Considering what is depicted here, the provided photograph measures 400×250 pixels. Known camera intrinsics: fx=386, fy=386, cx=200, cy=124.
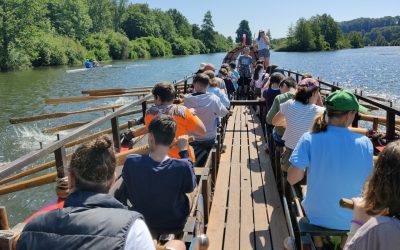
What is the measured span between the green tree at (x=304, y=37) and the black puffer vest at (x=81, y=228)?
3874 inches

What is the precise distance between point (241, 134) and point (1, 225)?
19.1 feet

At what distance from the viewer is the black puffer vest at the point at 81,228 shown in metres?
1.54

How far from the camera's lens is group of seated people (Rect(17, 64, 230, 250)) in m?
1.57

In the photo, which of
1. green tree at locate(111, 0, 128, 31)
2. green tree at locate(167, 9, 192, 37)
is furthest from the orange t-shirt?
green tree at locate(167, 9, 192, 37)

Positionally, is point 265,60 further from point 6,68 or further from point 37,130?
point 6,68

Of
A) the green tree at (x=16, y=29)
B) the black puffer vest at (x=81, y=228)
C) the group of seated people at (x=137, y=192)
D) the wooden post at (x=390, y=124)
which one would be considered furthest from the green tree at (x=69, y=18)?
the black puffer vest at (x=81, y=228)

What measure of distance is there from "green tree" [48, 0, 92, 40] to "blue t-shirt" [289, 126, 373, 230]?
6780 centimetres

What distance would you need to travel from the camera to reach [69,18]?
66.1 metres

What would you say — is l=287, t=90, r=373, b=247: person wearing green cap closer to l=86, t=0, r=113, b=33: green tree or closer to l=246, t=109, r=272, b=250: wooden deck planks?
l=246, t=109, r=272, b=250: wooden deck planks

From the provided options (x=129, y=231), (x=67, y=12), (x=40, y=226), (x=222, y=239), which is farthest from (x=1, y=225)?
(x=67, y=12)

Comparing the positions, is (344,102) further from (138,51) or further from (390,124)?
(138,51)

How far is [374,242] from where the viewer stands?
1.49 m

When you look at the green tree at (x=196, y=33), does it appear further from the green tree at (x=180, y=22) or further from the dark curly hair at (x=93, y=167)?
the dark curly hair at (x=93, y=167)

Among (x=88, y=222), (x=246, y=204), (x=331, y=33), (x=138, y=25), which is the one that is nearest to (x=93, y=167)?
(x=88, y=222)
